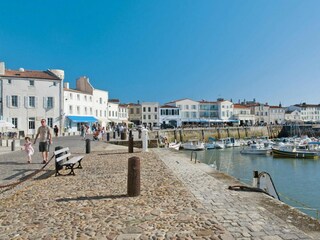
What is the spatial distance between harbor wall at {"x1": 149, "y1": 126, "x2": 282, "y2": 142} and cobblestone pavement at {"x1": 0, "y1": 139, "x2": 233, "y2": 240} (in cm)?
4206

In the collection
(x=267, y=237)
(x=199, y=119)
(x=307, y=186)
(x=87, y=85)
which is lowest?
(x=307, y=186)

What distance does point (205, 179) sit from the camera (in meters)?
9.40

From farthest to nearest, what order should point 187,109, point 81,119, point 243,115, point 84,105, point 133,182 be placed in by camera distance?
point 243,115, point 187,109, point 84,105, point 81,119, point 133,182

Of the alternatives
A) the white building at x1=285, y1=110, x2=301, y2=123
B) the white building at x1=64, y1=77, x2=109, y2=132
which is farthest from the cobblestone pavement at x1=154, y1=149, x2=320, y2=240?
the white building at x1=285, y1=110, x2=301, y2=123

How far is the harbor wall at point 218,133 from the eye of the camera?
60122 mm

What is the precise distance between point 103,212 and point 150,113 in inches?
3005

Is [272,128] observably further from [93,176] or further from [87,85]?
[93,176]

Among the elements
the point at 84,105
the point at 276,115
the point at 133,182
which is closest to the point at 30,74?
the point at 84,105

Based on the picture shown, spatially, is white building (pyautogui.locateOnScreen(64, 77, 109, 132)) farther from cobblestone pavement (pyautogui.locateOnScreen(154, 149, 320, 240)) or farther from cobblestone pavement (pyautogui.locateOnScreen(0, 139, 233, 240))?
cobblestone pavement (pyautogui.locateOnScreen(154, 149, 320, 240))

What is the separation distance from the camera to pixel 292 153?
3941 centimetres

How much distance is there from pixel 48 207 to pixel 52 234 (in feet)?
5.65

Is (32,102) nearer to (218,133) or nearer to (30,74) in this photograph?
(30,74)

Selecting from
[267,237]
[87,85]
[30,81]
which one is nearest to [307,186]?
[267,237]

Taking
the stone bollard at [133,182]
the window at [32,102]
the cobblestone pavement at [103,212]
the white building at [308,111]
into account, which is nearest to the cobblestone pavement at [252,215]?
the cobblestone pavement at [103,212]
